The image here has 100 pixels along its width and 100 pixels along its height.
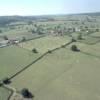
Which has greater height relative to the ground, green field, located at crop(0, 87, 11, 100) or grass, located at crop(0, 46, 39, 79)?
grass, located at crop(0, 46, 39, 79)

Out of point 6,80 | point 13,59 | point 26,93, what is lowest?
point 6,80

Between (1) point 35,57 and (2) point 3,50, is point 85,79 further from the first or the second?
(2) point 3,50

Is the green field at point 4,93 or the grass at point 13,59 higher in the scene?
the grass at point 13,59

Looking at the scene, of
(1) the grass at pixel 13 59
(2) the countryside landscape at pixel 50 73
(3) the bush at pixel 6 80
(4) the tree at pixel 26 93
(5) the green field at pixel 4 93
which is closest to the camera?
(5) the green field at pixel 4 93

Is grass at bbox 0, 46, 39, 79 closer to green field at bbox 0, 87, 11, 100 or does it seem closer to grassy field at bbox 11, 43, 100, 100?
grassy field at bbox 11, 43, 100, 100

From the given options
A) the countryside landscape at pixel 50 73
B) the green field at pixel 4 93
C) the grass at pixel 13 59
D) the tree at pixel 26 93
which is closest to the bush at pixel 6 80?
the countryside landscape at pixel 50 73

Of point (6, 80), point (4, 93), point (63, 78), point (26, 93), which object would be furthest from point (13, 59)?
point (26, 93)

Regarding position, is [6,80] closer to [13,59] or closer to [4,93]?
[4,93]

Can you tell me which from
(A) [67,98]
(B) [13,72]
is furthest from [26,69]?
(A) [67,98]

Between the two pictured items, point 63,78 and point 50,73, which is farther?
point 50,73

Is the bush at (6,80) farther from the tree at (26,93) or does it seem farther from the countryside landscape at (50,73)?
the tree at (26,93)

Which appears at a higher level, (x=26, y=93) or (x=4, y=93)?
(x=26, y=93)

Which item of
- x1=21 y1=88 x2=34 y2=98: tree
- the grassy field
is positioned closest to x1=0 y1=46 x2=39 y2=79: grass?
the grassy field
